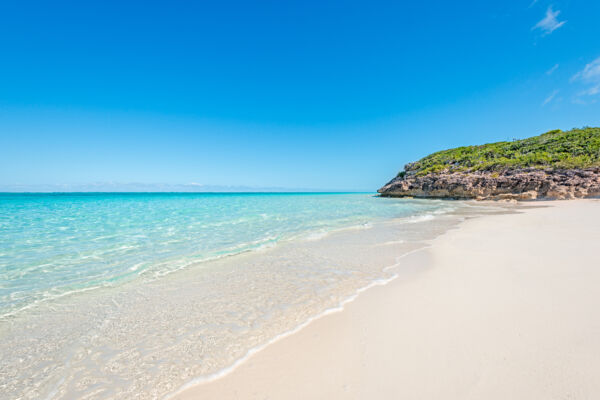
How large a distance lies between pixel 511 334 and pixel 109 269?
7.71m

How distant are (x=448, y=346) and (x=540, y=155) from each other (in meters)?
45.5

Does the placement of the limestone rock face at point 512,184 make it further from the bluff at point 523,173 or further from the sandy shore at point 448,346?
the sandy shore at point 448,346

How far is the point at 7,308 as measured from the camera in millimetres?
4059

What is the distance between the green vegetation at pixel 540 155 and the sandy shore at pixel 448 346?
36.9 meters

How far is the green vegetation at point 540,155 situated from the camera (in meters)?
29.7

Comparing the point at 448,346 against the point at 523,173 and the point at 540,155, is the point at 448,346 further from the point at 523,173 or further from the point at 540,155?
the point at 540,155

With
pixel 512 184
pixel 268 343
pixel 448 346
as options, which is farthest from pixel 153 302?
pixel 512 184

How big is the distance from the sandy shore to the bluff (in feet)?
103

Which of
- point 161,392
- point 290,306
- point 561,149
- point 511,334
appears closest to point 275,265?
point 290,306

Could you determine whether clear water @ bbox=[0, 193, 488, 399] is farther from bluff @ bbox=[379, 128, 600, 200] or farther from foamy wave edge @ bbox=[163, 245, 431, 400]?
bluff @ bbox=[379, 128, 600, 200]

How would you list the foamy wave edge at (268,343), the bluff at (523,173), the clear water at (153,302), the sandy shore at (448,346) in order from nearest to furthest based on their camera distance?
the sandy shore at (448,346) < the foamy wave edge at (268,343) < the clear water at (153,302) < the bluff at (523,173)

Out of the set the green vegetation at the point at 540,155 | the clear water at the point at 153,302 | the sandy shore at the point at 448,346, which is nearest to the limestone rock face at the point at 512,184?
the green vegetation at the point at 540,155

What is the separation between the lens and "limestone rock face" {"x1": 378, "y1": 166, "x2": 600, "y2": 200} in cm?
2541

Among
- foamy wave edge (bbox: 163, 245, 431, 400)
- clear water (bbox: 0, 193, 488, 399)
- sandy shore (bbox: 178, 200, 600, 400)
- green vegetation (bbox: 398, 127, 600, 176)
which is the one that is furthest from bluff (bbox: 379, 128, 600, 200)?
foamy wave edge (bbox: 163, 245, 431, 400)
